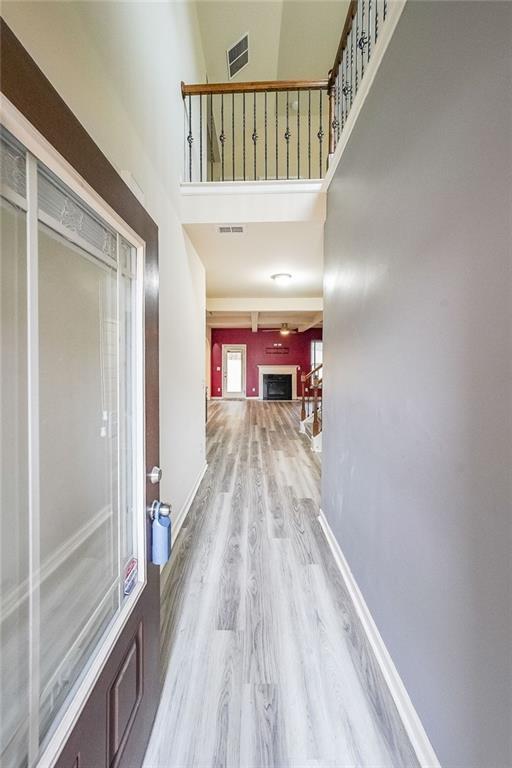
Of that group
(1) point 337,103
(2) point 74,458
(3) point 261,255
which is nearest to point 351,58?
(1) point 337,103

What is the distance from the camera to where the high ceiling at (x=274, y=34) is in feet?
12.0

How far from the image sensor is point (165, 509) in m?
1.12

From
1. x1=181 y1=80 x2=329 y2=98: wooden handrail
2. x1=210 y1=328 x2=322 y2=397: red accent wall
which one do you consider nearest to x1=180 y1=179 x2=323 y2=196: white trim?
x1=181 y1=80 x2=329 y2=98: wooden handrail

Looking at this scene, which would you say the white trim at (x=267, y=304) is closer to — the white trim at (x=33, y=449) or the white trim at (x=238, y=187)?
the white trim at (x=238, y=187)

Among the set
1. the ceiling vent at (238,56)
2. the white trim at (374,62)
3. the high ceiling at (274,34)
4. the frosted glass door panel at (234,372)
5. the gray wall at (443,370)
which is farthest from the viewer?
the frosted glass door panel at (234,372)

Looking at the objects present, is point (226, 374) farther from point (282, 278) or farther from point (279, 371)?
point (282, 278)

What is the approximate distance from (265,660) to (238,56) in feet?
20.8

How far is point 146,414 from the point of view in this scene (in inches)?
43.0

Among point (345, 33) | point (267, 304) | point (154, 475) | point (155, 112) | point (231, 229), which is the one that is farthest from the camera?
point (267, 304)

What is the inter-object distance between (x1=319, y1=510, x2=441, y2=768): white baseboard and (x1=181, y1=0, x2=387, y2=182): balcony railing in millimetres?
2824

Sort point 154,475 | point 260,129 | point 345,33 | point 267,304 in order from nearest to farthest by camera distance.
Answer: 1. point 154,475
2. point 345,33
3. point 260,129
4. point 267,304

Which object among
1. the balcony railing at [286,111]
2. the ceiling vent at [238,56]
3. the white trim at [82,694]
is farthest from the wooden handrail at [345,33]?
the white trim at [82,694]

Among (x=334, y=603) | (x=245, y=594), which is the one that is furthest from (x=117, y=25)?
(x=334, y=603)

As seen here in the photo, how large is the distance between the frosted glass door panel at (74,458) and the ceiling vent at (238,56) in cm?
503
